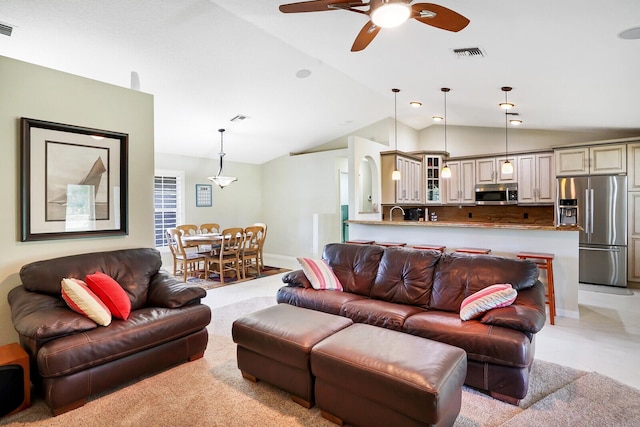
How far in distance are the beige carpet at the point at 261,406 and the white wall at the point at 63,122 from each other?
3.96ft

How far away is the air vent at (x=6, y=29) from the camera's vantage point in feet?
9.26

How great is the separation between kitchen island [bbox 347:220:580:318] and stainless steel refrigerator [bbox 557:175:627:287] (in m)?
1.95

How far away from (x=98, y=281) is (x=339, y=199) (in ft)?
17.5

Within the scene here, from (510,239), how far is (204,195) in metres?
6.06

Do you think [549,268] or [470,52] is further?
[549,268]

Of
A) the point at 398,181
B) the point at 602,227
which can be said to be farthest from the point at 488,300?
the point at 398,181

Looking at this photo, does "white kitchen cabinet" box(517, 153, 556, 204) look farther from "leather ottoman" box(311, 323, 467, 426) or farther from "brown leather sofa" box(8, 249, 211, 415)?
"brown leather sofa" box(8, 249, 211, 415)

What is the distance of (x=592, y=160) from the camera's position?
212 inches

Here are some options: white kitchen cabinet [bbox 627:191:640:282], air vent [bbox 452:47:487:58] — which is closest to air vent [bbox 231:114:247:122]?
air vent [bbox 452:47:487:58]

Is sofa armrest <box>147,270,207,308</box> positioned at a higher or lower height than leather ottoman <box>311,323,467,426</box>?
higher

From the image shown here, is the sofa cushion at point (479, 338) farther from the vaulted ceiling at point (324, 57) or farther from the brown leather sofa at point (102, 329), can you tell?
the vaulted ceiling at point (324, 57)

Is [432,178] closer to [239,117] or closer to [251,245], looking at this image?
[251,245]

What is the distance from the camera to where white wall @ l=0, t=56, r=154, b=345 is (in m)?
2.69

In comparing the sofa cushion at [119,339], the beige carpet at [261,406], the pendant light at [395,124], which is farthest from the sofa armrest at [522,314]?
the pendant light at [395,124]
